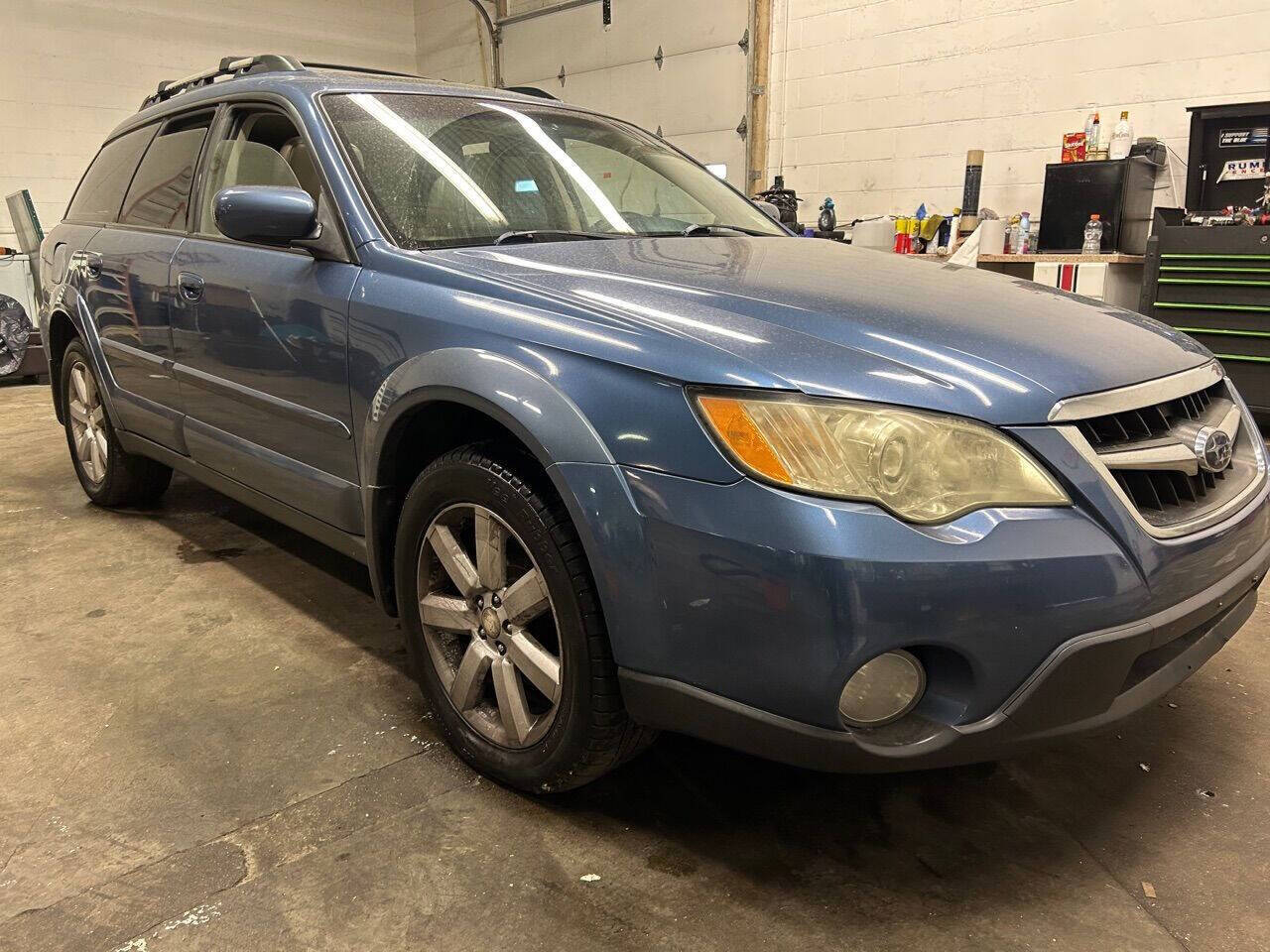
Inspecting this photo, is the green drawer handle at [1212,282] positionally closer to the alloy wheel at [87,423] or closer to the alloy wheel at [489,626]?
the alloy wheel at [489,626]

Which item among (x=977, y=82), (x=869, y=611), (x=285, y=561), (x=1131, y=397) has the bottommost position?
(x=285, y=561)

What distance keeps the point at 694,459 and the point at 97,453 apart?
289 centimetres

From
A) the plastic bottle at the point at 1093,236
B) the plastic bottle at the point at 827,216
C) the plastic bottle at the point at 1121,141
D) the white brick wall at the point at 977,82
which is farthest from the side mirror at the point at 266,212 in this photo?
the white brick wall at the point at 977,82

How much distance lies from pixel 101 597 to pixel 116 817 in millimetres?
1169

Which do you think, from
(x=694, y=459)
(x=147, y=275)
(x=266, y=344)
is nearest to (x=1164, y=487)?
(x=694, y=459)

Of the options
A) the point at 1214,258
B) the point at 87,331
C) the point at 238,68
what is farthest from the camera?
the point at 1214,258

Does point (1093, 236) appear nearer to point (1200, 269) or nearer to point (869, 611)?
point (1200, 269)

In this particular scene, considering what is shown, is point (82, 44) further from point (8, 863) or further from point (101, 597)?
point (8, 863)

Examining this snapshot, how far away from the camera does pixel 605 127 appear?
99.0 inches

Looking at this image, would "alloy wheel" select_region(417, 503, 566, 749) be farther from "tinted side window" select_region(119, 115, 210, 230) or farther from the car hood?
"tinted side window" select_region(119, 115, 210, 230)

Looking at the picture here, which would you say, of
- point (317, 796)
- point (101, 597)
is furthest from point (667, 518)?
point (101, 597)

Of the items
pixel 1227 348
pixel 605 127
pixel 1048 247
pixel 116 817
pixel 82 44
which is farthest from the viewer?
pixel 82 44

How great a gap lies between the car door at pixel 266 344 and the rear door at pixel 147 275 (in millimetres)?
109

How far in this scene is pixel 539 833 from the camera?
5.03 ft
